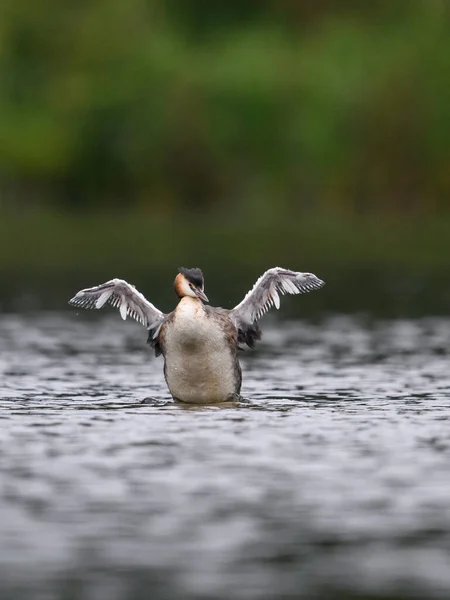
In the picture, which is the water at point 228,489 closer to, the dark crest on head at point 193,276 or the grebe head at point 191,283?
the grebe head at point 191,283

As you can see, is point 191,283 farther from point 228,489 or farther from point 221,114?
point 221,114

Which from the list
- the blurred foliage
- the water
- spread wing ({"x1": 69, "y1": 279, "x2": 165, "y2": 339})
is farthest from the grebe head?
the blurred foliage

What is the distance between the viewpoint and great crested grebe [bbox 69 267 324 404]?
1683 centimetres

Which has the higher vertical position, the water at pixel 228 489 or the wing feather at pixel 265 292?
the wing feather at pixel 265 292

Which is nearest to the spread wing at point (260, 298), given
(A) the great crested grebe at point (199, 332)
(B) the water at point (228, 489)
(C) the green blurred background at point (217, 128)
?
(A) the great crested grebe at point (199, 332)

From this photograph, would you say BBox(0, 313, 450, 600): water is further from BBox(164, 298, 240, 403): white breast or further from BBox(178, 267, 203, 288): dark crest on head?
BBox(178, 267, 203, 288): dark crest on head

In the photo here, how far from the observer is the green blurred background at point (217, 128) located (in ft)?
197

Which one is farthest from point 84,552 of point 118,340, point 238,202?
point 238,202

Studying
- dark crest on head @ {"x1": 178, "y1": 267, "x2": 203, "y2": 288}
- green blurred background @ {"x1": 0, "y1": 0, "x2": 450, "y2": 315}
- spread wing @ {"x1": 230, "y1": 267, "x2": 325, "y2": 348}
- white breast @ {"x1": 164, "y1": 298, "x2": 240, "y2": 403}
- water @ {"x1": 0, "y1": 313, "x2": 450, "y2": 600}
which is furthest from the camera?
green blurred background @ {"x1": 0, "y1": 0, "x2": 450, "y2": 315}

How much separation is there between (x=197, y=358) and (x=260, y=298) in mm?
1397

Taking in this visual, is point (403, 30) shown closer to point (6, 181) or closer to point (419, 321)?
point (6, 181)

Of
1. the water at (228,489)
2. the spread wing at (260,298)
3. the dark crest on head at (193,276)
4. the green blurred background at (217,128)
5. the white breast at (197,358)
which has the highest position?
the green blurred background at (217,128)

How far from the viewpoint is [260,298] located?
58.9 ft

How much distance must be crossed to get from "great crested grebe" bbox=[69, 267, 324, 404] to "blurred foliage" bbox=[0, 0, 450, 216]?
41.8m
